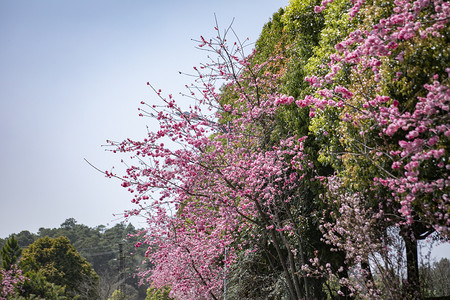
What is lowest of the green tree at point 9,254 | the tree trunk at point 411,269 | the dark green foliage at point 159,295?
the dark green foliage at point 159,295

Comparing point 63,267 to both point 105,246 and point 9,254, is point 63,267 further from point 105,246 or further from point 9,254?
point 105,246

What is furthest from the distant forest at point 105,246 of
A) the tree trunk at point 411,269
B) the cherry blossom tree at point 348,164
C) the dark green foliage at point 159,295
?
the tree trunk at point 411,269

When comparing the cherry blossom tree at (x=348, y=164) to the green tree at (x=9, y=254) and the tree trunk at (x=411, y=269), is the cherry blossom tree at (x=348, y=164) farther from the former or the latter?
the green tree at (x=9, y=254)

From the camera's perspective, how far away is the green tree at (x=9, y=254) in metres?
20.1

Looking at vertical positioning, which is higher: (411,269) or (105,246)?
(105,246)

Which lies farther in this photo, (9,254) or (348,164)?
(9,254)

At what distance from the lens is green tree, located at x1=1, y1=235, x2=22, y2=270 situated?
20.1 m

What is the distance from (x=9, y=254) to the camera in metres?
20.6

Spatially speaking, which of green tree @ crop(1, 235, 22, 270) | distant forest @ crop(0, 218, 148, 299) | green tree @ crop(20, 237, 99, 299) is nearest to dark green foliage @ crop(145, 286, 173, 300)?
green tree @ crop(20, 237, 99, 299)

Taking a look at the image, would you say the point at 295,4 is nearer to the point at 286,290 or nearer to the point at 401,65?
the point at 401,65

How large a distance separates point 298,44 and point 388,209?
500 centimetres

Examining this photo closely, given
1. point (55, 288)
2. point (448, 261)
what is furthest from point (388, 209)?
point (55, 288)

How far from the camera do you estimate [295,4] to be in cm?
895

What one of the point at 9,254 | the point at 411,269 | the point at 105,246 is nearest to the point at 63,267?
the point at 9,254
